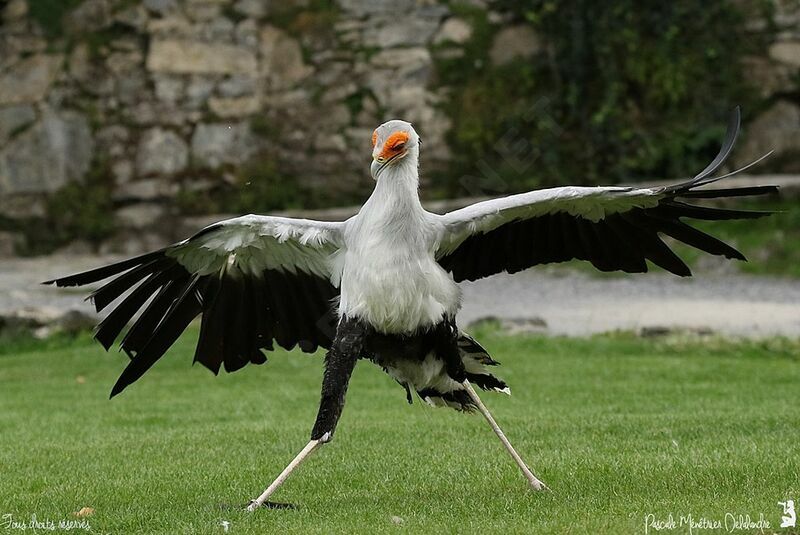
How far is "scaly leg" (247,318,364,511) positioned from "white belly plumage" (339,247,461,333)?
95 millimetres

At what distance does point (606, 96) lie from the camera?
17625mm

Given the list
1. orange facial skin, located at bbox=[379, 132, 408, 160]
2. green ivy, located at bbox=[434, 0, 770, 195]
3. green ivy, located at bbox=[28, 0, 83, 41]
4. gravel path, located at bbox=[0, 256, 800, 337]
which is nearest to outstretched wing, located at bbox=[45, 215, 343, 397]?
orange facial skin, located at bbox=[379, 132, 408, 160]

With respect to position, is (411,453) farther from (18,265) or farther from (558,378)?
(18,265)

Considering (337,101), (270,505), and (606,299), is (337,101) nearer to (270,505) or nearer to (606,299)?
(606,299)

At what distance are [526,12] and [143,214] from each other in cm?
613

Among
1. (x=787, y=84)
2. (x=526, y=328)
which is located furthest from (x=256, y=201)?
(x=787, y=84)

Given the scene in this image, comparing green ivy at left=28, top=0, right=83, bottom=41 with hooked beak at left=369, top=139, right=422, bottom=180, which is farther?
green ivy at left=28, top=0, right=83, bottom=41

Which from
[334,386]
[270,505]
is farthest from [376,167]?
[270,505]

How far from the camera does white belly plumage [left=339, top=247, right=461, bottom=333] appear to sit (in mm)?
5867

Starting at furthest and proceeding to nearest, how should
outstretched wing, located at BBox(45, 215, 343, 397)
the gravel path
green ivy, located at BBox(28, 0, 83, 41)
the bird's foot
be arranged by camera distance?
green ivy, located at BBox(28, 0, 83, 41) → the gravel path → outstretched wing, located at BBox(45, 215, 343, 397) → the bird's foot

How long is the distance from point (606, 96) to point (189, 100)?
5.93 metres

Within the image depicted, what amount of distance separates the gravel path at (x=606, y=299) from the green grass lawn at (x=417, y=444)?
3.43 feet

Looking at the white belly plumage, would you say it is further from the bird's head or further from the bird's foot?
the bird's foot

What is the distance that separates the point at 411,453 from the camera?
23.7 ft
